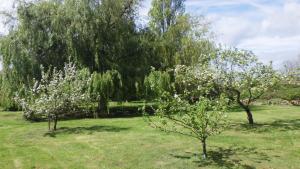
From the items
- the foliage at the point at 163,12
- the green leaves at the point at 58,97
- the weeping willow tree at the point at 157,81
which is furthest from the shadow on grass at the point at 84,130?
the foliage at the point at 163,12

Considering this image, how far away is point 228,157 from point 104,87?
12.9 metres

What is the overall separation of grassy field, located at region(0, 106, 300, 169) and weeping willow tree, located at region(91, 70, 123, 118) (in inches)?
172

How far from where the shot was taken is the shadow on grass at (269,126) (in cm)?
1716

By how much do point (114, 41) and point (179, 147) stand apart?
13.8 metres

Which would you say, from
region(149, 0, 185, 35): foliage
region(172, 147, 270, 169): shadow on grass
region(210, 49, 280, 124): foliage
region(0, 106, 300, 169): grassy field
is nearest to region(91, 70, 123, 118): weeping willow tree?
region(0, 106, 300, 169): grassy field

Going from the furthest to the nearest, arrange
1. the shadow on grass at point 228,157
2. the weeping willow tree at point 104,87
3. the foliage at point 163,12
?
the foliage at point 163,12 → the weeping willow tree at point 104,87 → the shadow on grass at point 228,157

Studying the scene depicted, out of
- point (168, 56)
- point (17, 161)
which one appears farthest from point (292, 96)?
point (17, 161)

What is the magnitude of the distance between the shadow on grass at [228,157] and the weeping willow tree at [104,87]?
11255mm

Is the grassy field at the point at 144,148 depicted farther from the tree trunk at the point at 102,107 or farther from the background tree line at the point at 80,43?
the background tree line at the point at 80,43

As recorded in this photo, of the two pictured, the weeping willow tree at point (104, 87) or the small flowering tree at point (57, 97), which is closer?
the small flowering tree at point (57, 97)

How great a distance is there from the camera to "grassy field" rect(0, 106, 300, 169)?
12.0 metres

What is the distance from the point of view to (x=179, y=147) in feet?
45.6

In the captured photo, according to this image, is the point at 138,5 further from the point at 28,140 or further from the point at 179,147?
the point at 179,147

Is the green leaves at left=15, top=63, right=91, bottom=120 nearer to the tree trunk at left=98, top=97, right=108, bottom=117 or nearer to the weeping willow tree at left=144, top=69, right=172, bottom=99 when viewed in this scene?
the tree trunk at left=98, top=97, right=108, bottom=117
